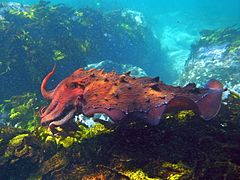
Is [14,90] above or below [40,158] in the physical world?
above

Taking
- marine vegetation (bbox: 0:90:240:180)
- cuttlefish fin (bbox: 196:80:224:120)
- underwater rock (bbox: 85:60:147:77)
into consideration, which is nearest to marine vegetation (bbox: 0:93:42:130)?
marine vegetation (bbox: 0:90:240:180)

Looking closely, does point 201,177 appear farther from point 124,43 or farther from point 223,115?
point 124,43

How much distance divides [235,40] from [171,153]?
1384 centimetres

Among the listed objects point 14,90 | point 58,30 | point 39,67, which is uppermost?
point 58,30

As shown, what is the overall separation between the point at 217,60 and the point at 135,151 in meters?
12.3

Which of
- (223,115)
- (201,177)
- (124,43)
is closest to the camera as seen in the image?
(201,177)

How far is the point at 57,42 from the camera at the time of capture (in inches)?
465

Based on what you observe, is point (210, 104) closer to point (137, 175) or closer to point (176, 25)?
point (137, 175)

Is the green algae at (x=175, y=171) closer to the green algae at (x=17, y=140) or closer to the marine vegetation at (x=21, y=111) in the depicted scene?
the green algae at (x=17, y=140)

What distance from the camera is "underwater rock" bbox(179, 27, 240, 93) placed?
13.2 metres

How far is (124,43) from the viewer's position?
16.7 m

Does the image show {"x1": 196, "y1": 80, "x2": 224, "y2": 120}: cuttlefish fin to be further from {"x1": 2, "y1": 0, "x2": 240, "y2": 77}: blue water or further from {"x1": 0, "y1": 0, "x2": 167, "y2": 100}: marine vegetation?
{"x1": 2, "y1": 0, "x2": 240, "y2": 77}: blue water

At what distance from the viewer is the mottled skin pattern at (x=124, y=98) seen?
3.25 meters

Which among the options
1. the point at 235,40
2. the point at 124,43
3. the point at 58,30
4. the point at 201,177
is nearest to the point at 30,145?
the point at 201,177
